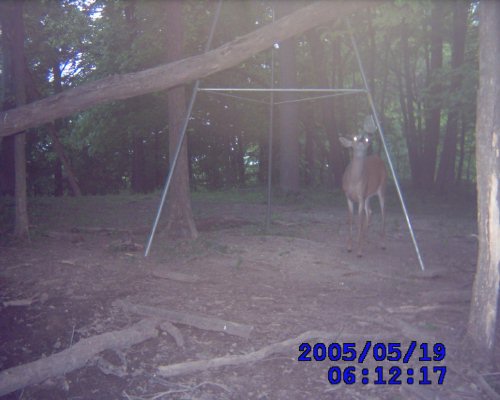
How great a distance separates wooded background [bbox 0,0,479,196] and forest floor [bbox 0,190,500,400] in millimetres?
3848

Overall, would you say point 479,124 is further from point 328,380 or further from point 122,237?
point 122,237

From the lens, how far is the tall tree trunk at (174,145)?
8863 millimetres

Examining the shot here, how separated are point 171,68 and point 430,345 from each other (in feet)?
12.2

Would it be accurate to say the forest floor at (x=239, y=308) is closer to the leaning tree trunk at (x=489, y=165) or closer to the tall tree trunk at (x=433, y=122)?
the leaning tree trunk at (x=489, y=165)

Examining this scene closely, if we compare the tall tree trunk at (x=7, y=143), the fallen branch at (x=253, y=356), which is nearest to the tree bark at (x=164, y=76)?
the fallen branch at (x=253, y=356)

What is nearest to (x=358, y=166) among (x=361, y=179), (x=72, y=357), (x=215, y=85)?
(x=361, y=179)

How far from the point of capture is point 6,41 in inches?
526

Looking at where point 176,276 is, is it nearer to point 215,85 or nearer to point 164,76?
point 164,76

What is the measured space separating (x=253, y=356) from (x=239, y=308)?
3.76 feet

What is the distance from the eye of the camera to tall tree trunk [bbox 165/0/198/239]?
8.86 m

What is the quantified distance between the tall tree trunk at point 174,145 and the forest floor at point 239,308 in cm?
52

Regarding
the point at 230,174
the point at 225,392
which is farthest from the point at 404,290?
the point at 230,174

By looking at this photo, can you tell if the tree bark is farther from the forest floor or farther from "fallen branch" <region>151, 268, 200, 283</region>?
"fallen branch" <region>151, 268, 200, 283</region>

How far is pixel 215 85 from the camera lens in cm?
2073
